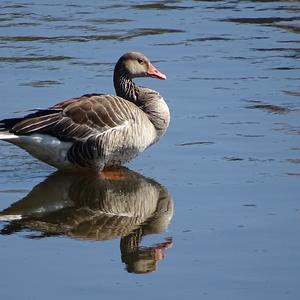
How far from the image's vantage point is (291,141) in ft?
35.3

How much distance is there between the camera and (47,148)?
32.6 ft

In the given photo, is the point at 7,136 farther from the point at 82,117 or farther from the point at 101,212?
the point at 101,212

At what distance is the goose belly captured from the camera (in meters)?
9.84

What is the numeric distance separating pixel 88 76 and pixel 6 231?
19.4 ft

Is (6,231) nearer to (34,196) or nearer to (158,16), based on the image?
(34,196)

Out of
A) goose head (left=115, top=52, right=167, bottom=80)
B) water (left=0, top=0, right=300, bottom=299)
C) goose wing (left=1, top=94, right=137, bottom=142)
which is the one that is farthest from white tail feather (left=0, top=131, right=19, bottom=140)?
goose head (left=115, top=52, right=167, bottom=80)

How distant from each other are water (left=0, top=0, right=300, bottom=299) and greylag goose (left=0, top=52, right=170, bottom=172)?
0.22m

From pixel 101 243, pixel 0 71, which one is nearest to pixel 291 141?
pixel 101 243

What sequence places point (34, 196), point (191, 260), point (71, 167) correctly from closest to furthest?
point (191, 260), point (34, 196), point (71, 167)

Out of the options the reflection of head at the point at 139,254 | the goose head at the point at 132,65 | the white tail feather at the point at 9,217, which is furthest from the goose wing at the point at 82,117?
the reflection of head at the point at 139,254

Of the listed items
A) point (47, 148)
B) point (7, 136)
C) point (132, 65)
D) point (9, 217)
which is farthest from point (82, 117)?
point (9, 217)

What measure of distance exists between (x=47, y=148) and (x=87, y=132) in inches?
17.8

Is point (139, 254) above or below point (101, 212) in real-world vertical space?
above

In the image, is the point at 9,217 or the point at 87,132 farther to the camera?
the point at 87,132
